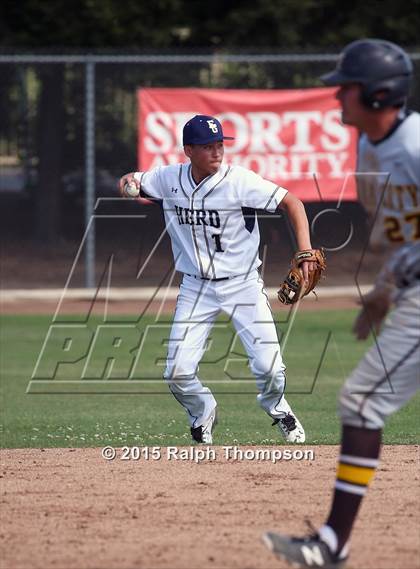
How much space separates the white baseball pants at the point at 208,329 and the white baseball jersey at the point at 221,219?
11 cm

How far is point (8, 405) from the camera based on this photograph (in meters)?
11.1

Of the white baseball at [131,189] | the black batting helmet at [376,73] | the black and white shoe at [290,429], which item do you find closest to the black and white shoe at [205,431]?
the black and white shoe at [290,429]

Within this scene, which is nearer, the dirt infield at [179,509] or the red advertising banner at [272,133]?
the dirt infield at [179,509]

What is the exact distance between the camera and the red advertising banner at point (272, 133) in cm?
1722

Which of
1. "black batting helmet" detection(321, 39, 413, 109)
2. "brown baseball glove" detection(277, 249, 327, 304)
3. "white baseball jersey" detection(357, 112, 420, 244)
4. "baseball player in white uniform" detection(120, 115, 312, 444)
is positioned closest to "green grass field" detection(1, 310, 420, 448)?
"baseball player in white uniform" detection(120, 115, 312, 444)

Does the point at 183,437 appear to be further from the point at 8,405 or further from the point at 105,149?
the point at 105,149

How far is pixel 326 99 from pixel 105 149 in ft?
13.9

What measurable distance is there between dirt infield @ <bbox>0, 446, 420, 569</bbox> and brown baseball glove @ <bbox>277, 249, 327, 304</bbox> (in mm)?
1095

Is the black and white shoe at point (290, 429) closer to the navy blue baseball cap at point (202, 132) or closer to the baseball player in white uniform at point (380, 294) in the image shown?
the navy blue baseball cap at point (202, 132)

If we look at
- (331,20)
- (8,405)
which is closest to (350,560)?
(8,405)

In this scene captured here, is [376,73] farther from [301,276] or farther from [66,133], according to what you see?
[66,133]

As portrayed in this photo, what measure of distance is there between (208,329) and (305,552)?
11.1ft

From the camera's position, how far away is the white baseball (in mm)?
8727

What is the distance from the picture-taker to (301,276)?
816 cm
